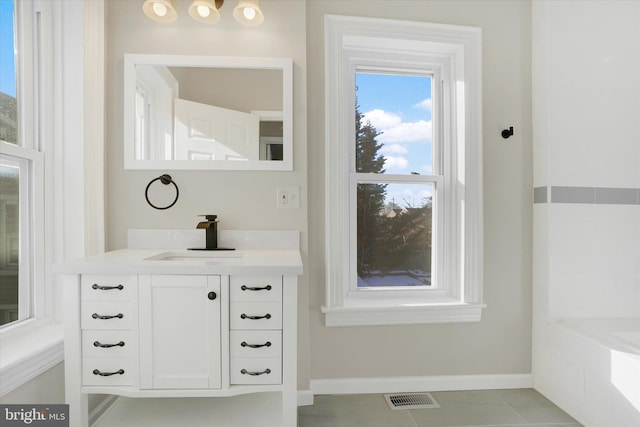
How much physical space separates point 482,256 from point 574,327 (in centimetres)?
57

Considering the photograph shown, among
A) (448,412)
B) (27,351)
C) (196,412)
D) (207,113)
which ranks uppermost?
(207,113)

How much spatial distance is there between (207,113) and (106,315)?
41.6 inches

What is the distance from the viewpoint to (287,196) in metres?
1.79

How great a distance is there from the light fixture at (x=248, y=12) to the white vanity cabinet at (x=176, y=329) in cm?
124

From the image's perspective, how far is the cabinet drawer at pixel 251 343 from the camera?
123cm

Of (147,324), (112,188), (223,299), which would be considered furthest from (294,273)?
(112,188)

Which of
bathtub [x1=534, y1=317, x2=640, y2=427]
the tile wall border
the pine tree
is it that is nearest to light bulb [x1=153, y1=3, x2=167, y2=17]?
the pine tree

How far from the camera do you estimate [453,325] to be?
198 cm

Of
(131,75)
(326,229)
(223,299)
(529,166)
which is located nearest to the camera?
(223,299)

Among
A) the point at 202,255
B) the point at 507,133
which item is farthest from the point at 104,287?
the point at 507,133

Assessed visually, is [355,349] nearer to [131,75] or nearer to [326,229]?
[326,229]

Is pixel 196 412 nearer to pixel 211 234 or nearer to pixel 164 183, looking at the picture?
pixel 211 234

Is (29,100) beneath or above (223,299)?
above

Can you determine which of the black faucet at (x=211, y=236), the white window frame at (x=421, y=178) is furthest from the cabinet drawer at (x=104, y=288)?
the white window frame at (x=421, y=178)
